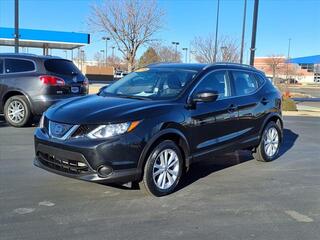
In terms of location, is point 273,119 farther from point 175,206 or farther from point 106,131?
point 106,131

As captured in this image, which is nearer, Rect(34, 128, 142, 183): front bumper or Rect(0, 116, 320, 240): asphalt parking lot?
Rect(0, 116, 320, 240): asphalt parking lot

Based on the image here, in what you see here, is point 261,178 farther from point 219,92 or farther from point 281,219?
point 281,219

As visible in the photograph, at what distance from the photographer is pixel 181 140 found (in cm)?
578

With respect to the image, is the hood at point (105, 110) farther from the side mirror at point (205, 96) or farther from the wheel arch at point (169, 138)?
the side mirror at point (205, 96)

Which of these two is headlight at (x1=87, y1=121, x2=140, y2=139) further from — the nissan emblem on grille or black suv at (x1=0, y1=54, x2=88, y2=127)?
black suv at (x1=0, y1=54, x2=88, y2=127)

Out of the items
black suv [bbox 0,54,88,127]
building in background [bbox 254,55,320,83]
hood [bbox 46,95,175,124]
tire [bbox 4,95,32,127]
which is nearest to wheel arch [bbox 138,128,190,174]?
hood [bbox 46,95,175,124]

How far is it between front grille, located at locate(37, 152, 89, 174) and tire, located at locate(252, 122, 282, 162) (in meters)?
3.70

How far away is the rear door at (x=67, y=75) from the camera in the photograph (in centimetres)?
1044

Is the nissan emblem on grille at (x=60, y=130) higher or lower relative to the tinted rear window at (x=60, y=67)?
lower

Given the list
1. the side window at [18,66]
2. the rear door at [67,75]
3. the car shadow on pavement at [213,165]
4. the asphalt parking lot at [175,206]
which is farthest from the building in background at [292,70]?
the asphalt parking lot at [175,206]

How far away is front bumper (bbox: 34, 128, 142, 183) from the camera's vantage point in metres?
4.99

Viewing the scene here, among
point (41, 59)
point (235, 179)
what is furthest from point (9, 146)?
point (235, 179)

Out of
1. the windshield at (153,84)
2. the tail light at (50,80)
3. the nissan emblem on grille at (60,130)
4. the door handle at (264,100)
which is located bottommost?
the nissan emblem on grille at (60,130)

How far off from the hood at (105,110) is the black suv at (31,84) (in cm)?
456
